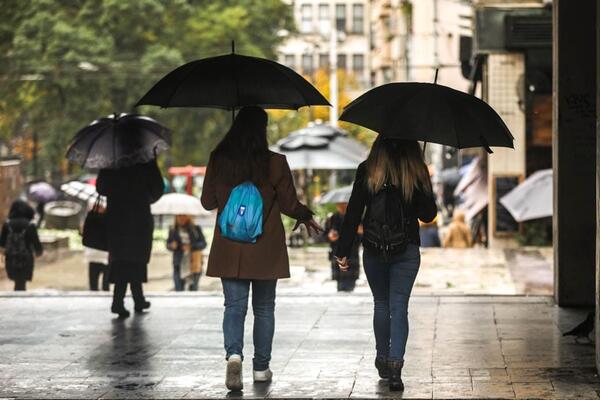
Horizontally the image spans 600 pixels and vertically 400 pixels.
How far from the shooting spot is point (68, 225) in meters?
43.9

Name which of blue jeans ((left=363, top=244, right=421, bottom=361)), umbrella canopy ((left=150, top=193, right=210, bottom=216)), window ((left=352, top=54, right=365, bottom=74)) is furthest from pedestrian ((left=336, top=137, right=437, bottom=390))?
window ((left=352, top=54, right=365, bottom=74))

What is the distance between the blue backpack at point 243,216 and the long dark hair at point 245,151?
108 millimetres

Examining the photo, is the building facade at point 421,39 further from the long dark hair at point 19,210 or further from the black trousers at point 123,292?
the black trousers at point 123,292

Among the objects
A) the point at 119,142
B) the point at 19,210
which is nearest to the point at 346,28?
the point at 19,210

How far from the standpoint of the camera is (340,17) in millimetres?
117125

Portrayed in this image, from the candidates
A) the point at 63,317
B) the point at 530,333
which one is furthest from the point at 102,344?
the point at 530,333

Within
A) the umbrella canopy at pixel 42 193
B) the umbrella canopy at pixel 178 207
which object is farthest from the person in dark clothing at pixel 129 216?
the umbrella canopy at pixel 42 193

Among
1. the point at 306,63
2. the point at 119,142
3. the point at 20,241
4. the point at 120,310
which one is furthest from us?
the point at 306,63

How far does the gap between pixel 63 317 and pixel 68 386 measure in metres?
3.93

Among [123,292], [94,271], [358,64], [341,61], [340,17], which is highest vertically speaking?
[340,17]

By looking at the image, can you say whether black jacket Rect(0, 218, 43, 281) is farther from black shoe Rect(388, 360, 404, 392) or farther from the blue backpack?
black shoe Rect(388, 360, 404, 392)

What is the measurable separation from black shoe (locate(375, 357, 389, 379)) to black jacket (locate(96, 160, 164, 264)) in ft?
14.9

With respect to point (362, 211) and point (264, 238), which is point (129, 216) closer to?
point (264, 238)

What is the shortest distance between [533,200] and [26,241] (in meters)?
7.41
